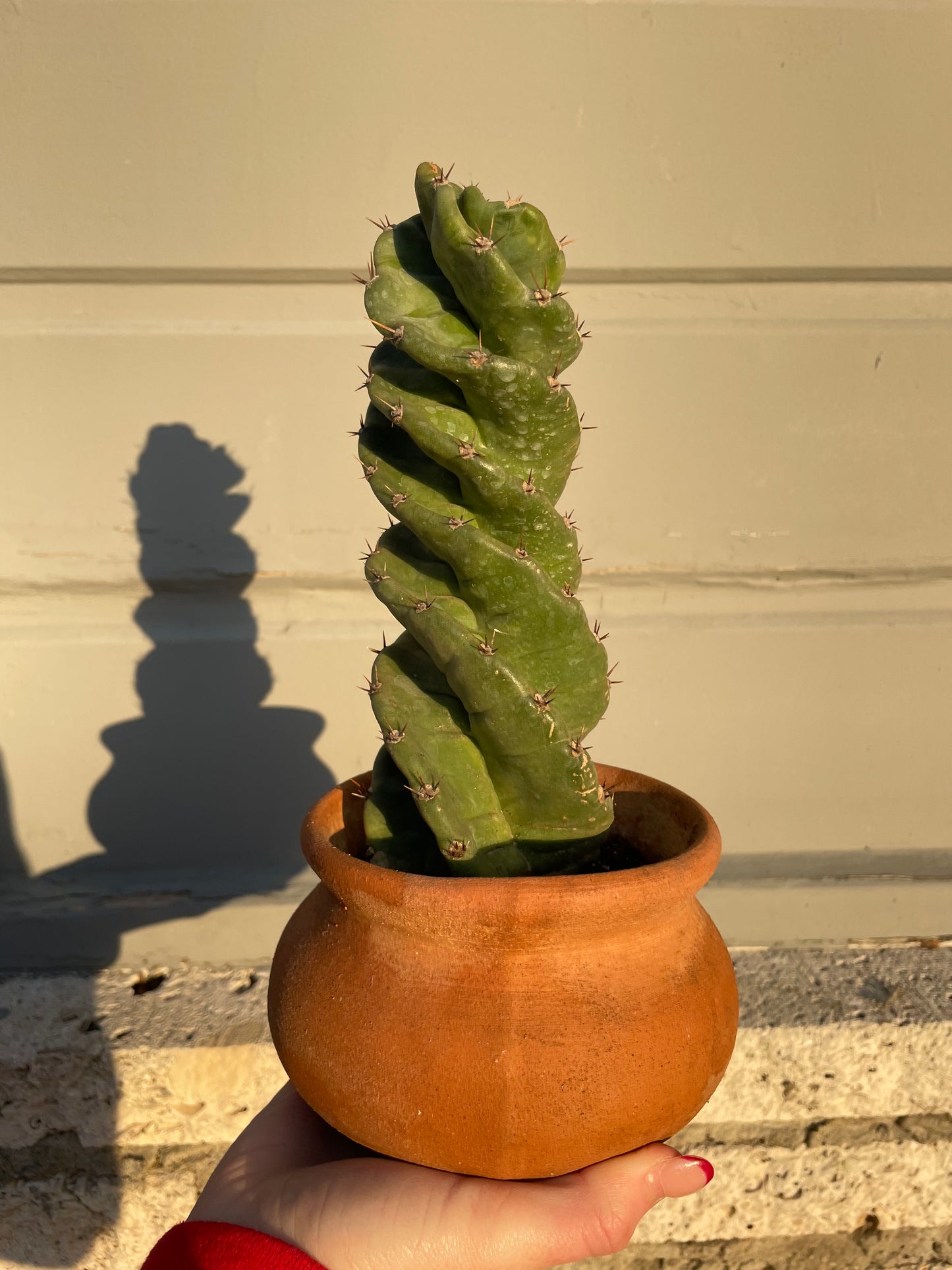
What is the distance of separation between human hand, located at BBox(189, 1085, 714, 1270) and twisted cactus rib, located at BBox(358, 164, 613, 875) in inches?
11.4

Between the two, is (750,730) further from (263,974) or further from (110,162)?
(110,162)

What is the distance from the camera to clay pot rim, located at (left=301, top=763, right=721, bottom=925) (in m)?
0.83

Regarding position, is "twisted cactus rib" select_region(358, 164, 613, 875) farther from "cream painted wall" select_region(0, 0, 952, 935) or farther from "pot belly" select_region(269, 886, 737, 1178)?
"cream painted wall" select_region(0, 0, 952, 935)

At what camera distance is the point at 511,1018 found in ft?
2.75

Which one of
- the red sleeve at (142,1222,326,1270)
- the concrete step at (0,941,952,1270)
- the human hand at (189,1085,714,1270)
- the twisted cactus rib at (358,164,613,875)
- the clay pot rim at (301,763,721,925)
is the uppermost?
the twisted cactus rib at (358,164,613,875)

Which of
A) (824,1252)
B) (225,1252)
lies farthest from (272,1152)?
(824,1252)

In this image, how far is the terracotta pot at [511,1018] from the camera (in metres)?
0.83

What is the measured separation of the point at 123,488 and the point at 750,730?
4.51 ft

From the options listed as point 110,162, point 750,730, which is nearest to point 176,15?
point 110,162

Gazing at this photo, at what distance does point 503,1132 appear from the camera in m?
0.82

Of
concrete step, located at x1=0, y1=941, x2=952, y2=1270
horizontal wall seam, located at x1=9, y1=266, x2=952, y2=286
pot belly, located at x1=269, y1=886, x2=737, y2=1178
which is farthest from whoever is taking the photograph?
horizontal wall seam, located at x1=9, y1=266, x2=952, y2=286

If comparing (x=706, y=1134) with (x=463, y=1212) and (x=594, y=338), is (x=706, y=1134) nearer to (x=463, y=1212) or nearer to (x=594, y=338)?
(x=463, y=1212)

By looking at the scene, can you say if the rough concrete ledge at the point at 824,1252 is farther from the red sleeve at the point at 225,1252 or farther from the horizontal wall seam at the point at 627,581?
the horizontal wall seam at the point at 627,581

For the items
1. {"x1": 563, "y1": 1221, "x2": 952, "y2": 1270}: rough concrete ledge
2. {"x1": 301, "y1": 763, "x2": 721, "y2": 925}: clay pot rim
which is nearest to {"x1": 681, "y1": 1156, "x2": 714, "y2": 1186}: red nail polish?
{"x1": 301, "y1": 763, "x2": 721, "y2": 925}: clay pot rim
